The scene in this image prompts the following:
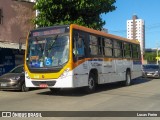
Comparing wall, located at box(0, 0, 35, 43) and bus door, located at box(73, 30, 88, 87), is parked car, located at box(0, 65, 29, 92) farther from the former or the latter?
wall, located at box(0, 0, 35, 43)

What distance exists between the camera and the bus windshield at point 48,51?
14469 mm

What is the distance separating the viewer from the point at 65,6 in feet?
76.8

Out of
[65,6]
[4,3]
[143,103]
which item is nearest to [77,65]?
[143,103]

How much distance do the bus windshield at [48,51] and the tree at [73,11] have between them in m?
7.80

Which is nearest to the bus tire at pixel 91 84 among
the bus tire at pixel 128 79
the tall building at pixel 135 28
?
the bus tire at pixel 128 79

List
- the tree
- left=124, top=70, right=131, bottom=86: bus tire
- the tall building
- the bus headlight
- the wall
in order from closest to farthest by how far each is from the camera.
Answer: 1. the bus headlight
2. left=124, top=70, right=131, bottom=86: bus tire
3. the tree
4. the wall
5. the tall building

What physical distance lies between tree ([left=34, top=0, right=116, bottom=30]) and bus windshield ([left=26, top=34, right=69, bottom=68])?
7.80 metres

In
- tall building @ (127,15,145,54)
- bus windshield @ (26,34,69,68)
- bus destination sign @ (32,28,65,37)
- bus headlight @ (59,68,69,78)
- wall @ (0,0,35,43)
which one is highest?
tall building @ (127,15,145,54)

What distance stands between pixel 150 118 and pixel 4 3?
682 inches

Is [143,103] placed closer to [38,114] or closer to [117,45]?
[38,114]

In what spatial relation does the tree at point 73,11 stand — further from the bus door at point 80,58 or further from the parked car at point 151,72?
the parked car at point 151,72

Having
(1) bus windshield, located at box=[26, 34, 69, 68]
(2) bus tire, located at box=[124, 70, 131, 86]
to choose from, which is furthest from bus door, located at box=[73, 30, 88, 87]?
(2) bus tire, located at box=[124, 70, 131, 86]

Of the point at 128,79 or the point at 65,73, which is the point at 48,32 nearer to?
the point at 65,73

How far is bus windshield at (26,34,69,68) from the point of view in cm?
1447
